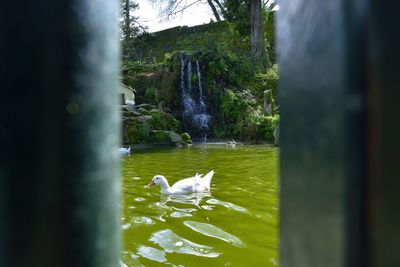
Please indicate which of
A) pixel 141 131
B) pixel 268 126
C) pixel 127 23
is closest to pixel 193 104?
pixel 141 131

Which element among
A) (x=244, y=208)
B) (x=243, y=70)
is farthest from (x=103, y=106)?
(x=243, y=70)

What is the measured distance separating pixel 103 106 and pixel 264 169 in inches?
343

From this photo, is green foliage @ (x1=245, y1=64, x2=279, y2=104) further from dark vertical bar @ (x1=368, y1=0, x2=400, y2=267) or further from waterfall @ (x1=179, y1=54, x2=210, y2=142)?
dark vertical bar @ (x1=368, y1=0, x2=400, y2=267)

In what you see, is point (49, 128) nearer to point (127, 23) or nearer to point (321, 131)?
point (321, 131)

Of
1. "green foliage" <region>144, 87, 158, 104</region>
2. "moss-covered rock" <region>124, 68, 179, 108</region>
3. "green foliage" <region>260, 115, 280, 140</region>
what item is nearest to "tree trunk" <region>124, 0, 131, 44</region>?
"moss-covered rock" <region>124, 68, 179, 108</region>

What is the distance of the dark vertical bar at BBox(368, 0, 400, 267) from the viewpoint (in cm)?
31

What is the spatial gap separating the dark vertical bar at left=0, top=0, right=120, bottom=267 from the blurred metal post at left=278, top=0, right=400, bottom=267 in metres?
0.18

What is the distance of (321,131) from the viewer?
0.36 m

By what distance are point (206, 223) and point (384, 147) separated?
443 centimetres

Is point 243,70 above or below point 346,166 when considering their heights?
above

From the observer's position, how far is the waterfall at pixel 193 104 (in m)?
20.0

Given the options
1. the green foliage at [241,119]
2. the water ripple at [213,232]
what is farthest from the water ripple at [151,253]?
the green foliage at [241,119]

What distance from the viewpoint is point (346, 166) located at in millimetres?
325

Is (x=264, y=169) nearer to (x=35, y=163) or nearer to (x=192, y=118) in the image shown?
(x=35, y=163)
